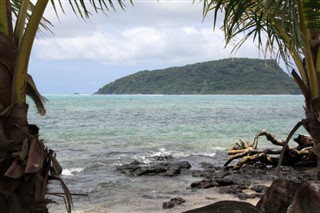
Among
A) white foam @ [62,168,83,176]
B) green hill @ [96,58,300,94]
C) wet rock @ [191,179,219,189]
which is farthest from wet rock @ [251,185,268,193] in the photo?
green hill @ [96,58,300,94]

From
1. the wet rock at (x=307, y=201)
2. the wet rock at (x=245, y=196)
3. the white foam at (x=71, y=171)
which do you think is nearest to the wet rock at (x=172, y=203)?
the wet rock at (x=245, y=196)

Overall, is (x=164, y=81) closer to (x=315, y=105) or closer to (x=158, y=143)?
(x=158, y=143)

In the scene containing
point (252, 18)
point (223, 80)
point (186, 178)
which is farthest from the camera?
point (223, 80)

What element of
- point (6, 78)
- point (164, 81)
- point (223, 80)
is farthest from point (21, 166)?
point (164, 81)

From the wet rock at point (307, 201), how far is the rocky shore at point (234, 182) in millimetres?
394

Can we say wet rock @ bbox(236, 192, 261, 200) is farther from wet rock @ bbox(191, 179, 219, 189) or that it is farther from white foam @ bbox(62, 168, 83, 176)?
white foam @ bbox(62, 168, 83, 176)

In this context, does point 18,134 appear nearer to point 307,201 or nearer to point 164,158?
point 307,201

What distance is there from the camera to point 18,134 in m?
3.39

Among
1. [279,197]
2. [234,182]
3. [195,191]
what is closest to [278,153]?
[234,182]

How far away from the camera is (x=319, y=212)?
3.78m

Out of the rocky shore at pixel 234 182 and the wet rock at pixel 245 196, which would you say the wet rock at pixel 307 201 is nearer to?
the rocky shore at pixel 234 182

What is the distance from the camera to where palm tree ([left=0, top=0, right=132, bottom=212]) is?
10.8 feet

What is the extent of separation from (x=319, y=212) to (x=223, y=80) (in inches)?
5818

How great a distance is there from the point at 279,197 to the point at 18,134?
2.69 meters
